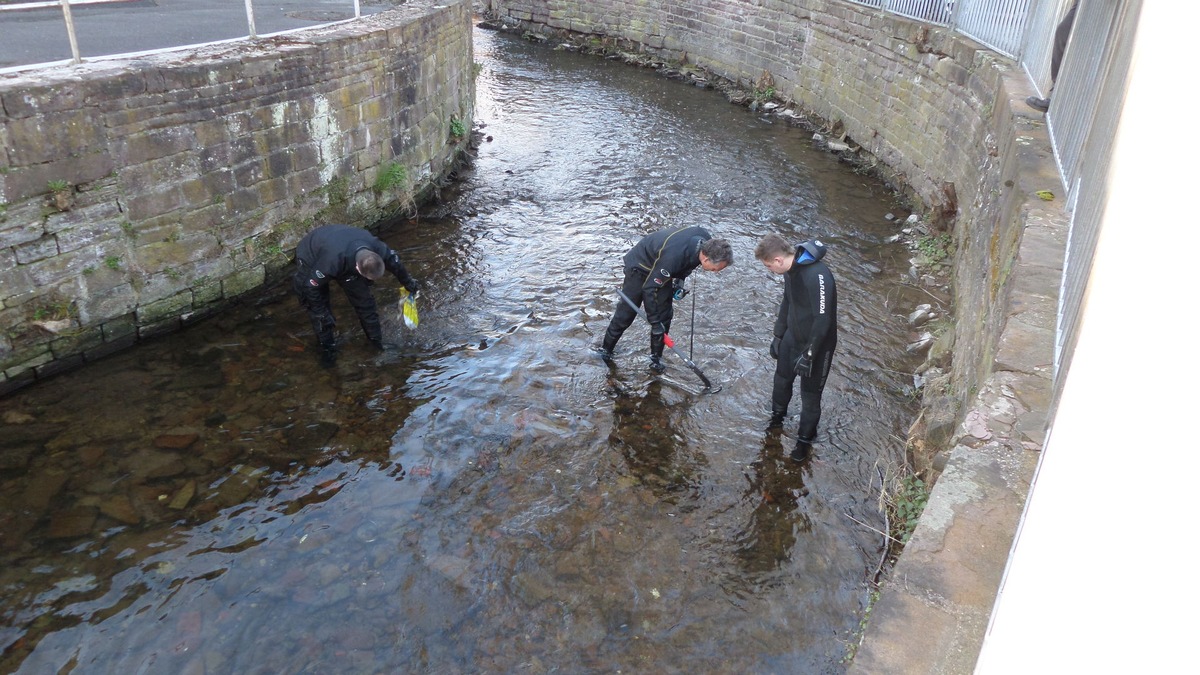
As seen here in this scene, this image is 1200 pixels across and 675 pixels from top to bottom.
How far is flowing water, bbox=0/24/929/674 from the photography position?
4582mm

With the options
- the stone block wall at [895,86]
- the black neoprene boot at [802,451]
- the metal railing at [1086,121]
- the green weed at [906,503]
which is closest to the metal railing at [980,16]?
the stone block wall at [895,86]

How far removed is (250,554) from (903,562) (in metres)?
4.03

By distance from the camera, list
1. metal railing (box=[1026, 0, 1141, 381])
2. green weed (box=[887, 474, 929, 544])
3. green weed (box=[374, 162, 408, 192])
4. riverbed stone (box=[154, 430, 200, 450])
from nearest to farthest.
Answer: metal railing (box=[1026, 0, 1141, 381])
green weed (box=[887, 474, 929, 544])
riverbed stone (box=[154, 430, 200, 450])
green weed (box=[374, 162, 408, 192])

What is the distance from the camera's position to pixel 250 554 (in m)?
5.12

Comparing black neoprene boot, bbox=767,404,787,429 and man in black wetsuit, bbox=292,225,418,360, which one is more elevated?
man in black wetsuit, bbox=292,225,418,360

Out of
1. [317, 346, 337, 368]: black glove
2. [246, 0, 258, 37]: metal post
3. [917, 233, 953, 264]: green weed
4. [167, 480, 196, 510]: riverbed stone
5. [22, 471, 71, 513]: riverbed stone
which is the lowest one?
[167, 480, 196, 510]: riverbed stone

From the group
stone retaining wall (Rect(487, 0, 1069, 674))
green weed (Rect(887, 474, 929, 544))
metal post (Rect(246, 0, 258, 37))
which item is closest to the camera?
stone retaining wall (Rect(487, 0, 1069, 674))

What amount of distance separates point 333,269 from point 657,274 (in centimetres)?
275

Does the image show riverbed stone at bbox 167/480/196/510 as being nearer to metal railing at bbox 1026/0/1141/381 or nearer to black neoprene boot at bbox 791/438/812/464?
black neoprene boot at bbox 791/438/812/464

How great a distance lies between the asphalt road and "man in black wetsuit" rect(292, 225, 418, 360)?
8.28ft

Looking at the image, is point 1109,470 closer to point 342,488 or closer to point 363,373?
point 342,488

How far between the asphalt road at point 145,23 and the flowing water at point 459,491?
8.83 feet

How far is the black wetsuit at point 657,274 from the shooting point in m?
6.52

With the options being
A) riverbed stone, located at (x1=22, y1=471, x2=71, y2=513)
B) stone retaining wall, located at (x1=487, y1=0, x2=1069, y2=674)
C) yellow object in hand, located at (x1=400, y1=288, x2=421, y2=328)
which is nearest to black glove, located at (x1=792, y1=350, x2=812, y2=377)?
stone retaining wall, located at (x1=487, y1=0, x2=1069, y2=674)
